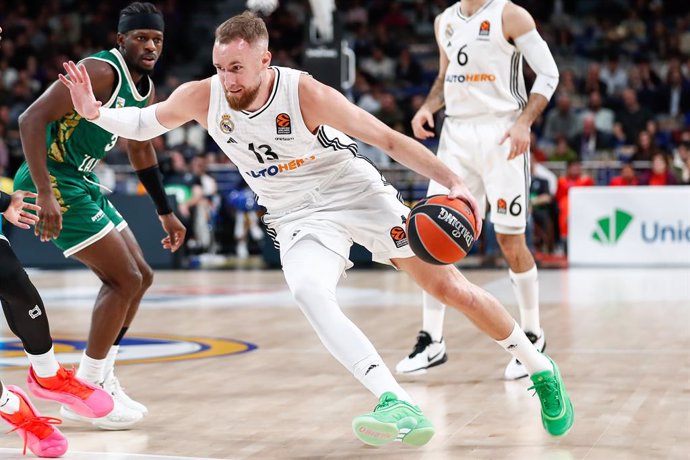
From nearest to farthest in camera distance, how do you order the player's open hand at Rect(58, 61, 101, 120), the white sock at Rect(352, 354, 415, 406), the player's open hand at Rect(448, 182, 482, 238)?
the white sock at Rect(352, 354, 415, 406)
the player's open hand at Rect(448, 182, 482, 238)
the player's open hand at Rect(58, 61, 101, 120)

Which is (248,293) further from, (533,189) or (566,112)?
(566,112)

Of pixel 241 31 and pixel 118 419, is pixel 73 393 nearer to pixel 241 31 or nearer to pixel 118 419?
pixel 118 419

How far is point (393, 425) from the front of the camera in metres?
3.82

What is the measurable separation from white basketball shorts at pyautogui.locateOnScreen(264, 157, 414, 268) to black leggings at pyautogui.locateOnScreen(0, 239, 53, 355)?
1.00 meters

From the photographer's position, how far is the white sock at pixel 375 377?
401 cm

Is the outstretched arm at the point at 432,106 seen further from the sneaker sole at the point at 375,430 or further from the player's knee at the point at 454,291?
the sneaker sole at the point at 375,430

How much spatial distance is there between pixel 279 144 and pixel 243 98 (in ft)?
0.76

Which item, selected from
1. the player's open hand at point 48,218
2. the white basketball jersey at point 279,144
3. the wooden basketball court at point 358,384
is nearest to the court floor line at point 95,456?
the wooden basketball court at point 358,384

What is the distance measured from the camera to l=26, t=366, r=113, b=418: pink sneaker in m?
4.62

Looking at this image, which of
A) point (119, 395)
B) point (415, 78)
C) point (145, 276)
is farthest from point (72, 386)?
point (415, 78)

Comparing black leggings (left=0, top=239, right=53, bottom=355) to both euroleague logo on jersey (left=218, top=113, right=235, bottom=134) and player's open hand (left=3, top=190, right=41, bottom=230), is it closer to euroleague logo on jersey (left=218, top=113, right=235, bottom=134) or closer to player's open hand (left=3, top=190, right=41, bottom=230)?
player's open hand (left=3, top=190, right=41, bottom=230)

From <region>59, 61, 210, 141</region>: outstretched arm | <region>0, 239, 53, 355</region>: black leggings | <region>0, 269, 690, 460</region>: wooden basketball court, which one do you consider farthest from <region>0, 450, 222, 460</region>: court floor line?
<region>59, 61, 210, 141</region>: outstretched arm

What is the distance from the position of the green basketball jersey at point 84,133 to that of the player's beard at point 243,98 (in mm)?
892

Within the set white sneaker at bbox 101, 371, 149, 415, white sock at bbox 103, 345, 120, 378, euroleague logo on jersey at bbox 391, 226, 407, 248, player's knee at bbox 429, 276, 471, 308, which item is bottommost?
white sneaker at bbox 101, 371, 149, 415
